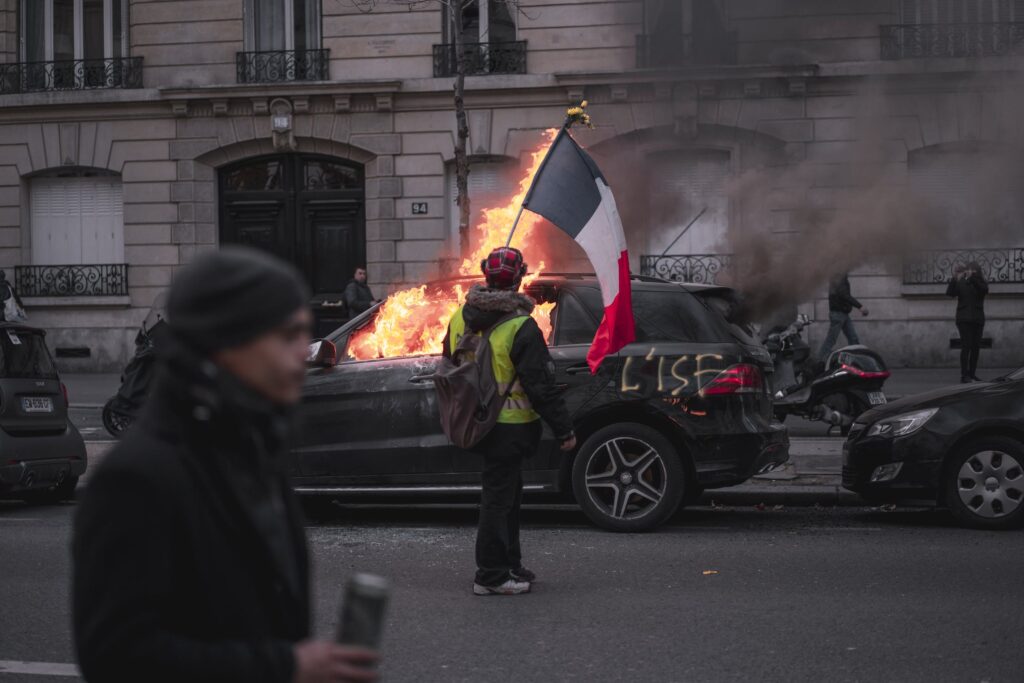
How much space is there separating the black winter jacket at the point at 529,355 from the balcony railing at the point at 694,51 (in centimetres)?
690

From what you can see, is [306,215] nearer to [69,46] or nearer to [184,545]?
[69,46]

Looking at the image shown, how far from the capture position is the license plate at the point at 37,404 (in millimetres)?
10141

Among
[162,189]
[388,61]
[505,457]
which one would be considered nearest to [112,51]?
[162,189]

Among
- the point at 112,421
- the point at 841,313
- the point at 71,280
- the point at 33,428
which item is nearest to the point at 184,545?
the point at 33,428

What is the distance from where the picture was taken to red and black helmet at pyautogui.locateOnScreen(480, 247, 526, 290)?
688cm

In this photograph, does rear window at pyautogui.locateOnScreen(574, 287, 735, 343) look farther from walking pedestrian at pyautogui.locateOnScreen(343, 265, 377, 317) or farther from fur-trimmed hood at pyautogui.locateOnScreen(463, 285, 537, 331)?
walking pedestrian at pyautogui.locateOnScreen(343, 265, 377, 317)

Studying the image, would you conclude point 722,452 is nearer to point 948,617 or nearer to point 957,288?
point 948,617

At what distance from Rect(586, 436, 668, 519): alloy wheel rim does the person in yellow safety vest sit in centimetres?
160

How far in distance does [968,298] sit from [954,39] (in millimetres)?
6083

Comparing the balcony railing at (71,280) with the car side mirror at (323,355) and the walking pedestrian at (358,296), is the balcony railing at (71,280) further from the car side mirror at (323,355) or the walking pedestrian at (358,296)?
the car side mirror at (323,355)

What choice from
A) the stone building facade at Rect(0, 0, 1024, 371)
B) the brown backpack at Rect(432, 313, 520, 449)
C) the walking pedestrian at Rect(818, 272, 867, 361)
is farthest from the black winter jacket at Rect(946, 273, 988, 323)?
the brown backpack at Rect(432, 313, 520, 449)

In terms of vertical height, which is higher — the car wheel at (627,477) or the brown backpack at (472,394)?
the brown backpack at (472,394)

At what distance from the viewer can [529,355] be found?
6.83 meters

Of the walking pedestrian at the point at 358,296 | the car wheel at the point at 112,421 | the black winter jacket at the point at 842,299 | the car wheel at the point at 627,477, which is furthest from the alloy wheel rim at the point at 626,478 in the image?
the walking pedestrian at the point at 358,296
